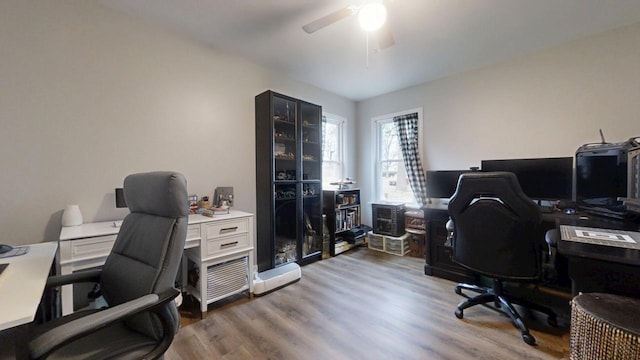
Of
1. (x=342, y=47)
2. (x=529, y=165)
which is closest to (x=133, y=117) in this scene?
(x=342, y=47)

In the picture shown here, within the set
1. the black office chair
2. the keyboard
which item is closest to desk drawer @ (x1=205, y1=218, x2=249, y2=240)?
the black office chair

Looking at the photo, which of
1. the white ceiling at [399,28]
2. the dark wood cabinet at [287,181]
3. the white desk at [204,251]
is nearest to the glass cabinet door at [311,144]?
the dark wood cabinet at [287,181]

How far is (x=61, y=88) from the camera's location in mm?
1870

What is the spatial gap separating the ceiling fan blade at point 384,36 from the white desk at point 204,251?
6.21 ft

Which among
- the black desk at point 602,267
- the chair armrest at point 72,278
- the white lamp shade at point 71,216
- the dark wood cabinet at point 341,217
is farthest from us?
the dark wood cabinet at point 341,217

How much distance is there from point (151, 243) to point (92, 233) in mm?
885

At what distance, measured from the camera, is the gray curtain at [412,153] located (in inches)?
147

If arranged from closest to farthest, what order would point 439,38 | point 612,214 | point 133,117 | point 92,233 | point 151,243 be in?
1. point 151,243
2. point 92,233
3. point 612,214
4. point 133,117
5. point 439,38

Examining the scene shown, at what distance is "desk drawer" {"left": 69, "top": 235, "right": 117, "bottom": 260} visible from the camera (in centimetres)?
158

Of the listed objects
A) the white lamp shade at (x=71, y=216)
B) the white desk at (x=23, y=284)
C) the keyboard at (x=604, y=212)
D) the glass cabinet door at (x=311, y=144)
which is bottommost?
the white desk at (x=23, y=284)

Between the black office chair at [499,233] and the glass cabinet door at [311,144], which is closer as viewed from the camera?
the black office chair at [499,233]

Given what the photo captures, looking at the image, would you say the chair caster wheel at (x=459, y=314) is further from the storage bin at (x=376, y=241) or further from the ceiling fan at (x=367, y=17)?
the ceiling fan at (x=367, y=17)

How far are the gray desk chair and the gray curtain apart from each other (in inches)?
130

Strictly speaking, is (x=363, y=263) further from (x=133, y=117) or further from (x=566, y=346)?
(x=133, y=117)
